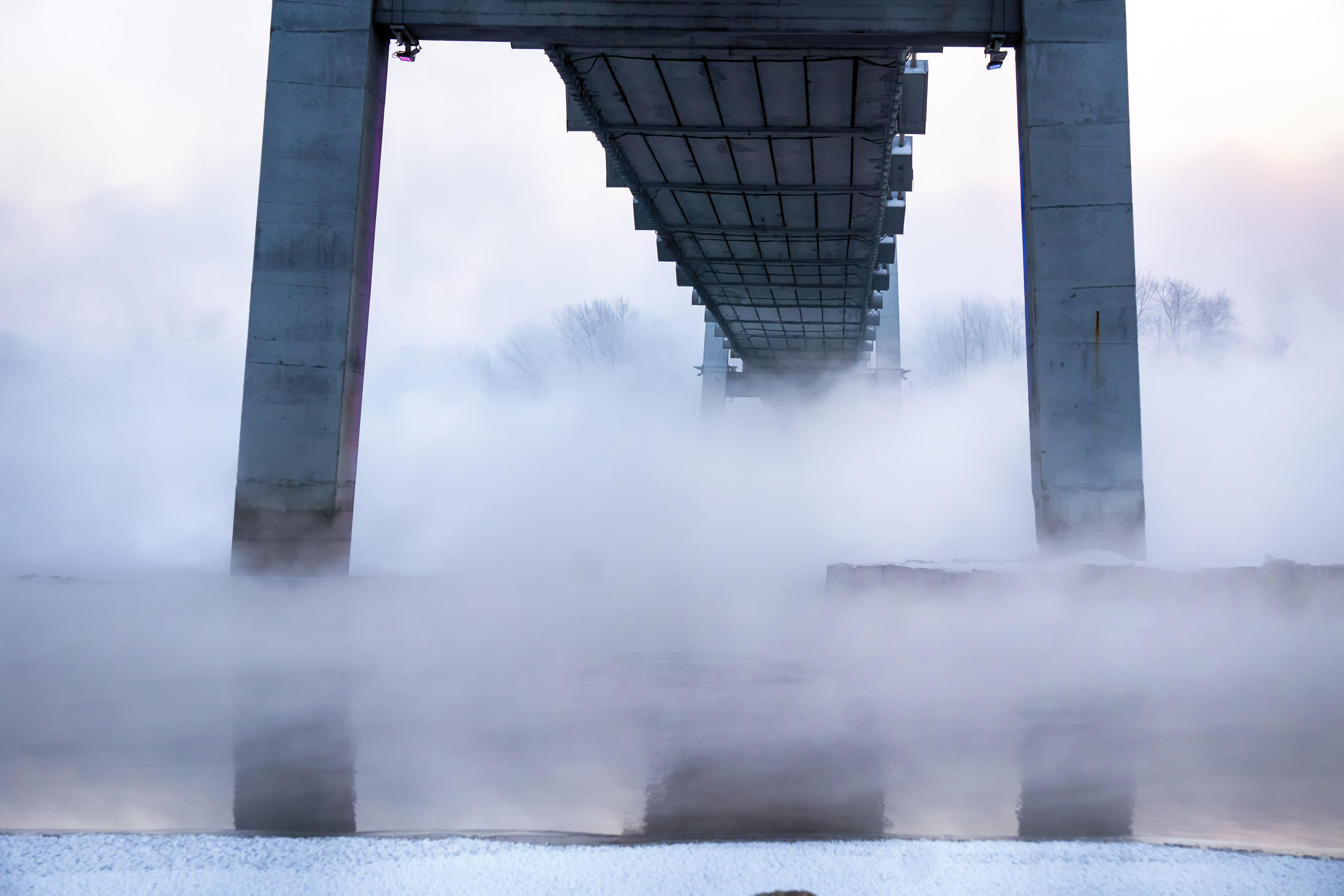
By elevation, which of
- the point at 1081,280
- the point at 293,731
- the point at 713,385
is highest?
the point at 713,385

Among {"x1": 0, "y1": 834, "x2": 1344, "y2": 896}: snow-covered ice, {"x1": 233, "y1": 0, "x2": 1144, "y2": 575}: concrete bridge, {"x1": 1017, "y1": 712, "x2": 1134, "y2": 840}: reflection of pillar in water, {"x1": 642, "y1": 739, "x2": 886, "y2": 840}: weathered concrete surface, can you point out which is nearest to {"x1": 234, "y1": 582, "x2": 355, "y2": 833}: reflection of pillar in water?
{"x1": 0, "y1": 834, "x2": 1344, "y2": 896}: snow-covered ice

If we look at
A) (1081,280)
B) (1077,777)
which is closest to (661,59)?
(1081,280)

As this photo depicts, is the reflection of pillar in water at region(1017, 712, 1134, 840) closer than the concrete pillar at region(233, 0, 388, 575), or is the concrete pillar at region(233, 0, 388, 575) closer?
the reflection of pillar in water at region(1017, 712, 1134, 840)

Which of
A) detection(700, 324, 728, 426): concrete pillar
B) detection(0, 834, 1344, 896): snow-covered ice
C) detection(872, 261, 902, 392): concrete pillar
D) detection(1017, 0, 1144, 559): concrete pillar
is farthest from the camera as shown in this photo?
detection(700, 324, 728, 426): concrete pillar

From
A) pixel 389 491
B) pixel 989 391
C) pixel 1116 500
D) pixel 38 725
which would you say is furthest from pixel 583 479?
pixel 38 725

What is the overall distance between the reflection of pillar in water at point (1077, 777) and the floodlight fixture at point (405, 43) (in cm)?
1167

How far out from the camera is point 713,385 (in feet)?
150

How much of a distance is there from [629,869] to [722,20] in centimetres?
1195

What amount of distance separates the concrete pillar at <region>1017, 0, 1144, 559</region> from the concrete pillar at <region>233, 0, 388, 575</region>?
8523 mm

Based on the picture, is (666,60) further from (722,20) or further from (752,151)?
(752,151)

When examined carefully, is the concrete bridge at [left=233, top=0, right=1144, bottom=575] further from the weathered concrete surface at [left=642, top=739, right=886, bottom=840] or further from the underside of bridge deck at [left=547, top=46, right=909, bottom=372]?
the weathered concrete surface at [left=642, top=739, right=886, bottom=840]

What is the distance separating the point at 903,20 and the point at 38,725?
476 inches

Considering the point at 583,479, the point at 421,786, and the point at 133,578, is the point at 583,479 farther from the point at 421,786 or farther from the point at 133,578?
the point at 421,786

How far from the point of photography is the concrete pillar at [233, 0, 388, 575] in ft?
38.4
